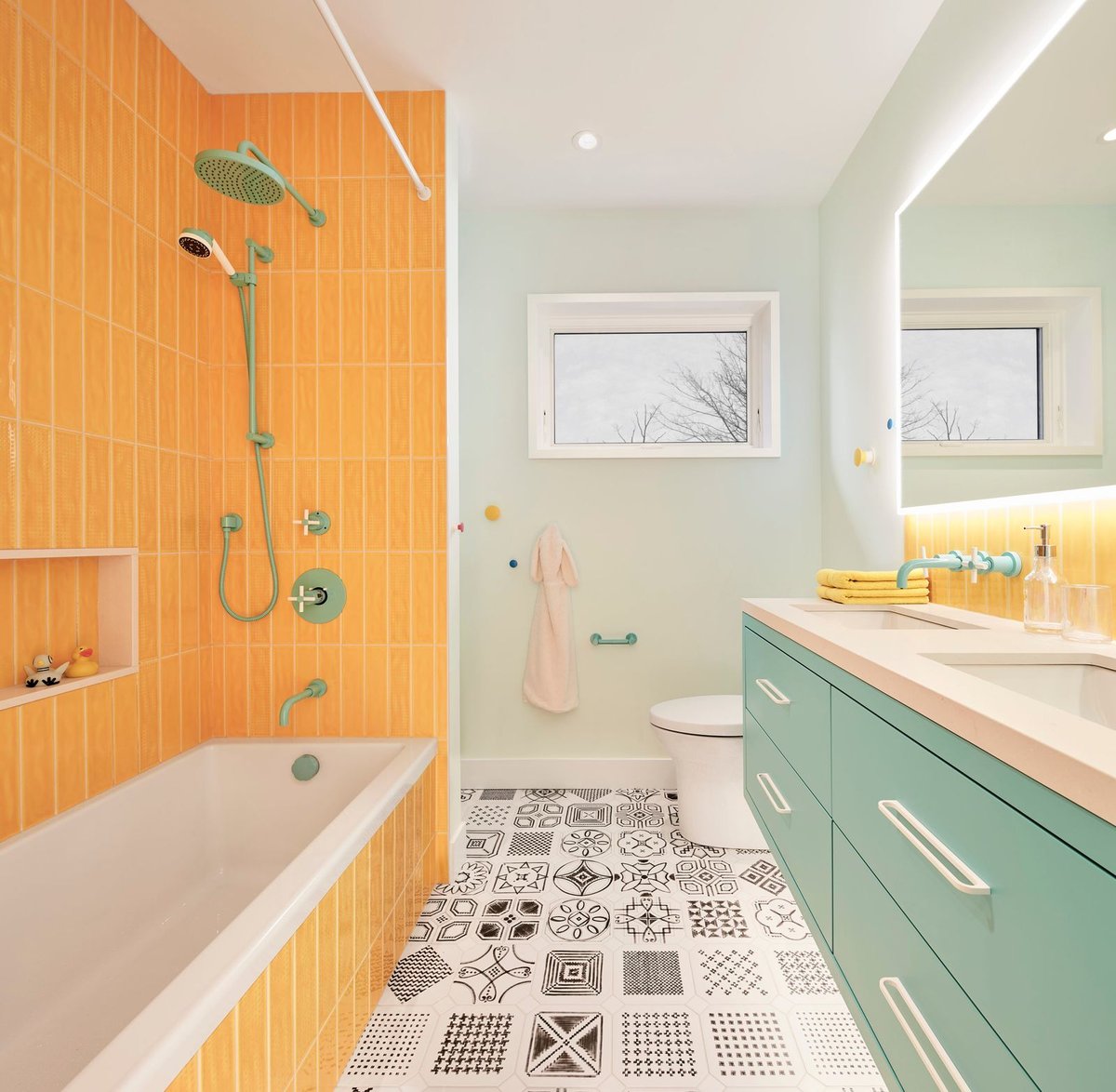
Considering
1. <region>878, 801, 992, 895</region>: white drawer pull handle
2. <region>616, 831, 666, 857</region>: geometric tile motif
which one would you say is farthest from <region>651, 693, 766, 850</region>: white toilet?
<region>878, 801, 992, 895</region>: white drawer pull handle

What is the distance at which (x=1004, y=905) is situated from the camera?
65 cm

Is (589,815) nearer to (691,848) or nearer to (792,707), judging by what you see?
(691,848)

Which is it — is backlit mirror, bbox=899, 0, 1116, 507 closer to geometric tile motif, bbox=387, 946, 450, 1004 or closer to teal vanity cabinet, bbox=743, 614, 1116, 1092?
teal vanity cabinet, bbox=743, 614, 1116, 1092

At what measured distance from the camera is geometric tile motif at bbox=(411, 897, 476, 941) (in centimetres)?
178

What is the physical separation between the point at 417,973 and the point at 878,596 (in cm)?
148

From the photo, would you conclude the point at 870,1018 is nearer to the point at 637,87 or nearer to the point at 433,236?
the point at 433,236

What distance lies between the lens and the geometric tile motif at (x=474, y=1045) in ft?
4.40

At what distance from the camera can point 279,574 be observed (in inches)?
81.7

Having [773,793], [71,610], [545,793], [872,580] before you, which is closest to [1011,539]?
[872,580]

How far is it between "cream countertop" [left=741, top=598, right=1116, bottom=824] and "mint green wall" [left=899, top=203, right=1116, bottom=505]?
0.31m

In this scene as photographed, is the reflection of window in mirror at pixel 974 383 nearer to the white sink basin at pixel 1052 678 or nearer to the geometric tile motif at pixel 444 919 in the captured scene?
the white sink basin at pixel 1052 678

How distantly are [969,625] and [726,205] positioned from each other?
2001 millimetres

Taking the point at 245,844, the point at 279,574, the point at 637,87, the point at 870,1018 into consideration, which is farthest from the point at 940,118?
the point at 245,844

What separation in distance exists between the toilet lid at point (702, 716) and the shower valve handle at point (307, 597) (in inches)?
45.9
